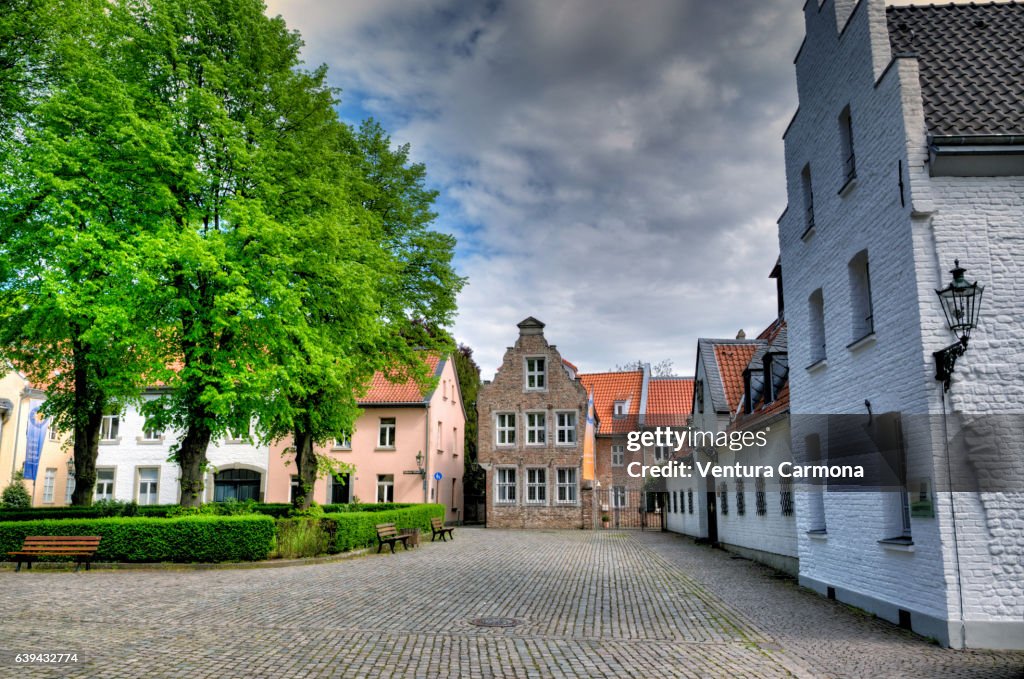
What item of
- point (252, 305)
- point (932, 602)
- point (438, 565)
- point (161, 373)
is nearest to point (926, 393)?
point (932, 602)

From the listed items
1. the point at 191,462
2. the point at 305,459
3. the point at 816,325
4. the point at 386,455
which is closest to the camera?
the point at 816,325

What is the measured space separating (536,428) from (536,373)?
3001 mm

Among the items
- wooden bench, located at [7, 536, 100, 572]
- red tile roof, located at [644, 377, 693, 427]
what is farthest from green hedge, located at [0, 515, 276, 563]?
red tile roof, located at [644, 377, 693, 427]

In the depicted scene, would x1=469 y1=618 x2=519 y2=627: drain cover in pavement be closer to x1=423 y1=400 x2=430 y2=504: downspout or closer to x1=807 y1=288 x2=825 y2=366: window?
x1=807 y1=288 x2=825 y2=366: window

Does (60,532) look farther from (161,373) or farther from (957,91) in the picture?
(957,91)

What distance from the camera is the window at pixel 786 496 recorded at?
54.4ft

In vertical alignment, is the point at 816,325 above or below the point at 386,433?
above

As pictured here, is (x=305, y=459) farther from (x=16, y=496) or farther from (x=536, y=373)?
(x=536, y=373)

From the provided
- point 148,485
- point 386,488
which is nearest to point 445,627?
point 386,488

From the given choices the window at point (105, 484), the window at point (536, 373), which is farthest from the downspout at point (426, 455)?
the window at point (105, 484)

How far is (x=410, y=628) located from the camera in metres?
9.95

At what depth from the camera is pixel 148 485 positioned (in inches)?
1487

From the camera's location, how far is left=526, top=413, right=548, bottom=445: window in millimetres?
39219

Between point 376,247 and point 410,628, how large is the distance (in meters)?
14.4
